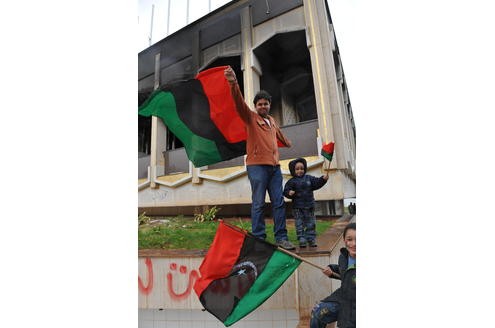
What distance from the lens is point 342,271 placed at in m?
1.05

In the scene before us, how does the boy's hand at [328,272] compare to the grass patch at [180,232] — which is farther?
the grass patch at [180,232]

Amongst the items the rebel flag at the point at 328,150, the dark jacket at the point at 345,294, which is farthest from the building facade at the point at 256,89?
the dark jacket at the point at 345,294

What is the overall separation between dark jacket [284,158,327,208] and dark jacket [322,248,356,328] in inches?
7.1

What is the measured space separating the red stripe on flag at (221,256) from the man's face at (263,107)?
0.39 m

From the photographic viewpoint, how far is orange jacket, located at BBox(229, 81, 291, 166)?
1.15 meters

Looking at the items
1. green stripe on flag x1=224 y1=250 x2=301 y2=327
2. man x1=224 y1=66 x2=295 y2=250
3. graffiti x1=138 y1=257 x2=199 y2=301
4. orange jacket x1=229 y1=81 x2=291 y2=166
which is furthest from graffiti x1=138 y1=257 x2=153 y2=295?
orange jacket x1=229 y1=81 x2=291 y2=166

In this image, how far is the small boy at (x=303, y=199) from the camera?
3.61 ft

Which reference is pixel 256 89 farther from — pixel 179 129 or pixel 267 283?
pixel 267 283

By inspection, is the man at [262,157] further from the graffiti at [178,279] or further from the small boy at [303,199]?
the graffiti at [178,279]

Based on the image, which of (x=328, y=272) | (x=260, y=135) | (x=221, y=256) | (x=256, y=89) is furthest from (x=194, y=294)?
(x=256, y=89)

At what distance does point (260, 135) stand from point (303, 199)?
0.82 feet

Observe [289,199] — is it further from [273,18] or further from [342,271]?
[273,18]

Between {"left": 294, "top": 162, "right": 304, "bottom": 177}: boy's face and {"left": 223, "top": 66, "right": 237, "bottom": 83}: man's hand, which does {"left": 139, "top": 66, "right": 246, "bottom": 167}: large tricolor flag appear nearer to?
{"left": 223, "top": 66, "right": 237, "bottom": 83}: man's hand

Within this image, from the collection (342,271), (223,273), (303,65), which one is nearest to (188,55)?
(303,65)
